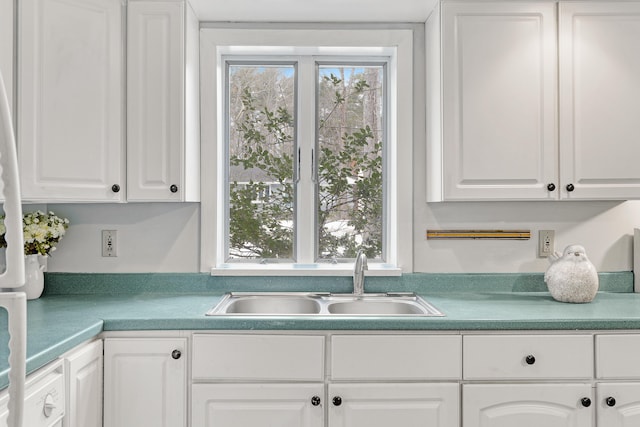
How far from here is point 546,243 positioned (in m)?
2.35

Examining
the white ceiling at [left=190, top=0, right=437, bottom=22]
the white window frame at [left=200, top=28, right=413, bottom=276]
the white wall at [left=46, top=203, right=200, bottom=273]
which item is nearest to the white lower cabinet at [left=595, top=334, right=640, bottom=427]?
the white window frame at [left=200, top=28, right=413, bottom=276]

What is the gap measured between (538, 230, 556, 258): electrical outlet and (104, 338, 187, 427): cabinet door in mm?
1677

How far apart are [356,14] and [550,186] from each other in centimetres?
113

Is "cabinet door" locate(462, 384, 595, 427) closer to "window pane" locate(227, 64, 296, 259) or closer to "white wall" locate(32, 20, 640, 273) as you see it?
"white wall" locate(32, 20, 640, 273)

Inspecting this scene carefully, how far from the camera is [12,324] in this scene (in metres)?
0.95

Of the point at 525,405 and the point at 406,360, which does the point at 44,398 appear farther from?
the point at 525,405

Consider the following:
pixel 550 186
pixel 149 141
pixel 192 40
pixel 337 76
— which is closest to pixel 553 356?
pixel 550 186

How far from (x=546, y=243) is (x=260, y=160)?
1435 mm

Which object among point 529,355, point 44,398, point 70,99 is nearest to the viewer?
point 44,398

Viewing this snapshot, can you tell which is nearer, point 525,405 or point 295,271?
point 525,405

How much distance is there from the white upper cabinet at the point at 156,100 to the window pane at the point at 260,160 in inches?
17.1

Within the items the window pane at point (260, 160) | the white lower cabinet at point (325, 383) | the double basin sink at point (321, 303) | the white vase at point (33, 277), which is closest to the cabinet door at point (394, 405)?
the white lower cabinet at point (325, 383)

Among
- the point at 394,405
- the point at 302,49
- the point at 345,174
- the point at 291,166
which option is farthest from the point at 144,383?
the point at 302,49

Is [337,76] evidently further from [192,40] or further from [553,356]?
[553,356]
